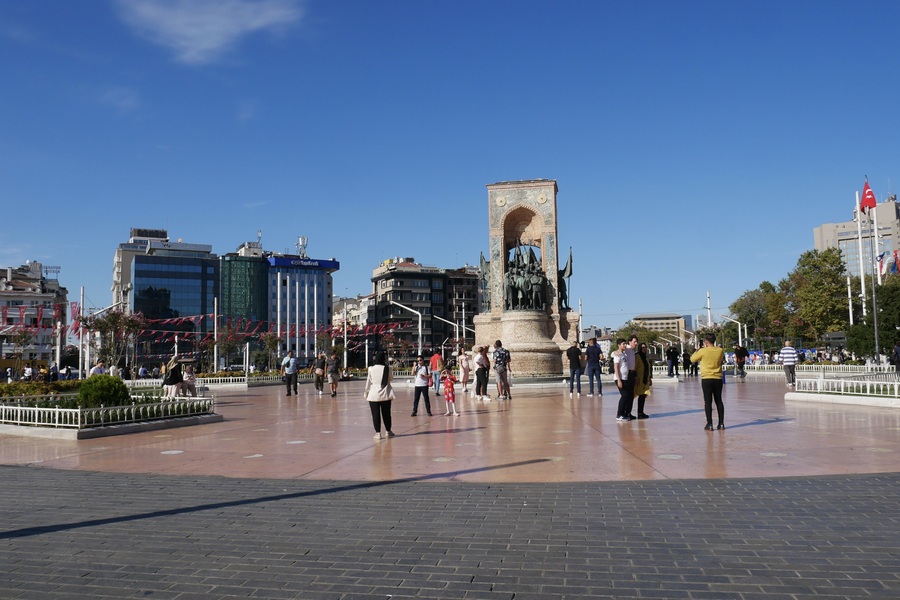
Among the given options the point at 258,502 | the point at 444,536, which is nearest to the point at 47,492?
the point at 258,502

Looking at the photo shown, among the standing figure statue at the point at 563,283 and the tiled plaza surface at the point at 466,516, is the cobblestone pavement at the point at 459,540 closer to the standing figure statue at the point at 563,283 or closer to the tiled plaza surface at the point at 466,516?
the tiled plaza surface at the point at 466,516

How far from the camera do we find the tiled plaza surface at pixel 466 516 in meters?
4.69

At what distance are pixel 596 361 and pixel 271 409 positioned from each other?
1017 cm

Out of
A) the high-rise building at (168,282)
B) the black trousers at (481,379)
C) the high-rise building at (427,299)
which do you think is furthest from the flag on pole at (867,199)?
the high-rise building at (168,282)

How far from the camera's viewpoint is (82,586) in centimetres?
473

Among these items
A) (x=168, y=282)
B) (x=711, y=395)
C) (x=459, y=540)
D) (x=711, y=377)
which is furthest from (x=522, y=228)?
(x=168, y=282)

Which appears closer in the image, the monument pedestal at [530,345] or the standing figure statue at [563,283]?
the monument pedestal at [530,345]

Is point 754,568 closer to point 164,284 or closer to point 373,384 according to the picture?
point 373,384

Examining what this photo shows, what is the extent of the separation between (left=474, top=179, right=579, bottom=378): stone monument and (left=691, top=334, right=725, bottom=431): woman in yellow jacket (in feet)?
68.3

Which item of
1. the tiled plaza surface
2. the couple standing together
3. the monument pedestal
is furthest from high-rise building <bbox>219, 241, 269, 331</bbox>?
the tiled plaza surface

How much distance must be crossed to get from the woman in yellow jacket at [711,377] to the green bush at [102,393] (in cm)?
1147

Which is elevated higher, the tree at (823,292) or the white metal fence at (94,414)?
the tree at (823,292)

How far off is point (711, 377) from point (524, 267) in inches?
968

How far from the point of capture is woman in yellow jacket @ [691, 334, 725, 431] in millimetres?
12242
